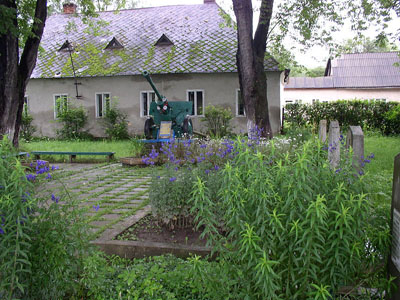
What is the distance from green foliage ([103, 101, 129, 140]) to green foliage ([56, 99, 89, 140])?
1.21m

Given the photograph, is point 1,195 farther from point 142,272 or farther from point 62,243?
point 142,272

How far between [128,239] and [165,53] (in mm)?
15880

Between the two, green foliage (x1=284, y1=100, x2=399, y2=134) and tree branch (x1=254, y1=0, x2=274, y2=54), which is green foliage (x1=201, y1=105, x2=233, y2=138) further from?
tree branch (x1=254, y1=0, x2=274, y2=54)

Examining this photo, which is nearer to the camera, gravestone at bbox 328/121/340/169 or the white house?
gravestone at bbox 328/121/340/169

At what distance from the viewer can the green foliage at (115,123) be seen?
1875 centimetres

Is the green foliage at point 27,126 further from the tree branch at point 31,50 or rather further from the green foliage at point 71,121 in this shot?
the tree branch at point 31,50

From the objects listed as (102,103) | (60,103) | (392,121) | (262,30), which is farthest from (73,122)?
(392,121)

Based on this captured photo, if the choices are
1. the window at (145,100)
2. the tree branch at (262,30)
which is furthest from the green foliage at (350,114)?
the tree branch at (262,30)

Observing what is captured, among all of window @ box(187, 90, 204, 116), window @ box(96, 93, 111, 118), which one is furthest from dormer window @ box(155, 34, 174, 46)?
window @ box(96, 93, 111, 118)

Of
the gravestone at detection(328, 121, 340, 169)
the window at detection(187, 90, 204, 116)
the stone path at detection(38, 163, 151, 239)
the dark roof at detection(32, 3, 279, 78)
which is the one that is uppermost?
the dark roof at detection(32, 3, 279, 78)

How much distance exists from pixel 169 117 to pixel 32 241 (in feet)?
36.7

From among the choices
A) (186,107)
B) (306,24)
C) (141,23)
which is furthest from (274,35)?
(141,23)

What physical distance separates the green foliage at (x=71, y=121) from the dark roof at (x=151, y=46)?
1714 millimetres

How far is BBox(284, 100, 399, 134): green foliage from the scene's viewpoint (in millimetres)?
19344
